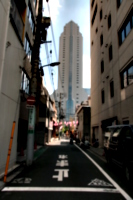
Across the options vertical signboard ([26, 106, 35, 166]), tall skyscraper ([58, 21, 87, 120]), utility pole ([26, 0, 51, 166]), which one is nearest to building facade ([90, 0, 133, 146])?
utility pole ([26, 0, 51, 166])

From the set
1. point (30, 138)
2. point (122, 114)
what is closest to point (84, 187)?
point (30, 138)

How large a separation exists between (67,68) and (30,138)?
128 meters

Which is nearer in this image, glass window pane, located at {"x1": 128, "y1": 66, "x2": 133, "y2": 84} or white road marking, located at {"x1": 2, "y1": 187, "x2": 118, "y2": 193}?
white road marking, located at {"x1": 2, "y1": 187, "x2": 118, "y2": 193}

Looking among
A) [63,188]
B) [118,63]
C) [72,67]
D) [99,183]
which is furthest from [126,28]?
[72,67]

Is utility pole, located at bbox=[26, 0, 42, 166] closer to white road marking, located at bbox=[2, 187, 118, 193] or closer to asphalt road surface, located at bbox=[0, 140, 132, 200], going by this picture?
asphalt road surface, located at bbox=[0, 140, 132, 200]

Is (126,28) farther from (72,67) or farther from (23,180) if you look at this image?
(72,67)

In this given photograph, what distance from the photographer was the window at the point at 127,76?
13.9m

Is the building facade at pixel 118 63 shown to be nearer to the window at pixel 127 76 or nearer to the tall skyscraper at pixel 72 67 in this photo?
the window at pixel 127 76

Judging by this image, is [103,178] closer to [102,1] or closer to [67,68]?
[102,1]

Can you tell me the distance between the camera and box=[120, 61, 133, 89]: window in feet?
45.6

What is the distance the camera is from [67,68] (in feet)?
443

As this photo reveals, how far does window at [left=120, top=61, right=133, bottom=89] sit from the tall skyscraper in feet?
388

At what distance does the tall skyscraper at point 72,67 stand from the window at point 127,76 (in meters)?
118

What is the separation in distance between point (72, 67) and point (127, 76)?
125 metres
